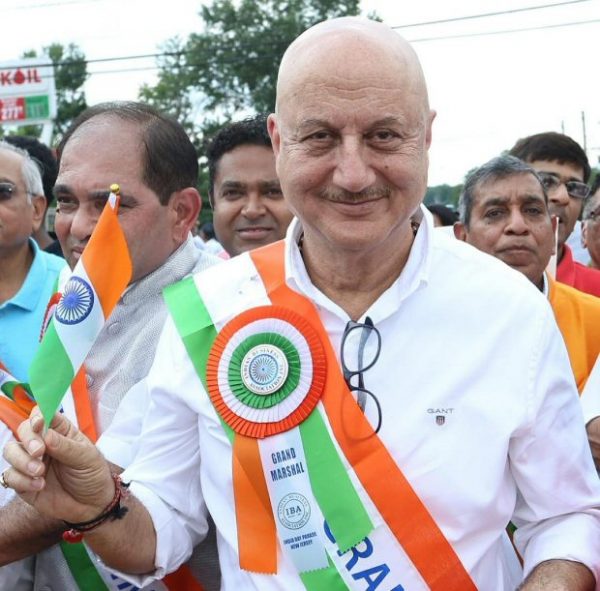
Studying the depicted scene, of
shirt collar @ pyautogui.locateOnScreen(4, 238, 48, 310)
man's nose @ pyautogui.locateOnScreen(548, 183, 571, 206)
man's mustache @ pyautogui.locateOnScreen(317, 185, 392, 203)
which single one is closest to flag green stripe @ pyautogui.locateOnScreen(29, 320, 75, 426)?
man's mustache @ pyautogui.locateOnScreen(317, 185, 392, 203)

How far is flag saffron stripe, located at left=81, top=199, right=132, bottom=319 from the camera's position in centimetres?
231

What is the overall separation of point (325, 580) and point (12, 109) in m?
25.3

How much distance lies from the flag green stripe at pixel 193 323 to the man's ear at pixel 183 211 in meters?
0.48

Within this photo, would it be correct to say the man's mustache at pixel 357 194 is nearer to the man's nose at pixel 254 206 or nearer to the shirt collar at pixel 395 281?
Result: the shirt collar at pixel 395 281

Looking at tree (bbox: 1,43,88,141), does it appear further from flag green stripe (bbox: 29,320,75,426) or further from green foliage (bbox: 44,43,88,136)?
flag green stripe (bbox: 29,320,75,426)

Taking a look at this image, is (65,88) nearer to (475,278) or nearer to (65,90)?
(65,90)

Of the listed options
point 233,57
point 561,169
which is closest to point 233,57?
point 233,57

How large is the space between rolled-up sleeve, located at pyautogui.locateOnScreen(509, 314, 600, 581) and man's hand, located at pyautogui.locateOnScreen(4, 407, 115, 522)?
95cm

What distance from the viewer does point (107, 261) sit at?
2.34 meters

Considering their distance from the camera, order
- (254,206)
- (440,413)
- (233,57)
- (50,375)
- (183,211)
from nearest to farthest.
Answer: (50,375) < (440,413) < (183,211) < (254,206) < (233,57)

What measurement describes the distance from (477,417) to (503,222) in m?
2.37

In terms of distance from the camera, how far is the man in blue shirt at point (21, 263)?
11.8 feet

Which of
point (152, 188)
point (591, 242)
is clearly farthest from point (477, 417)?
point (591, 242)

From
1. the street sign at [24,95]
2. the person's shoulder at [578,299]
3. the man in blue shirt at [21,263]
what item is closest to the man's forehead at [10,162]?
the man in blue shirt at [21,263]
